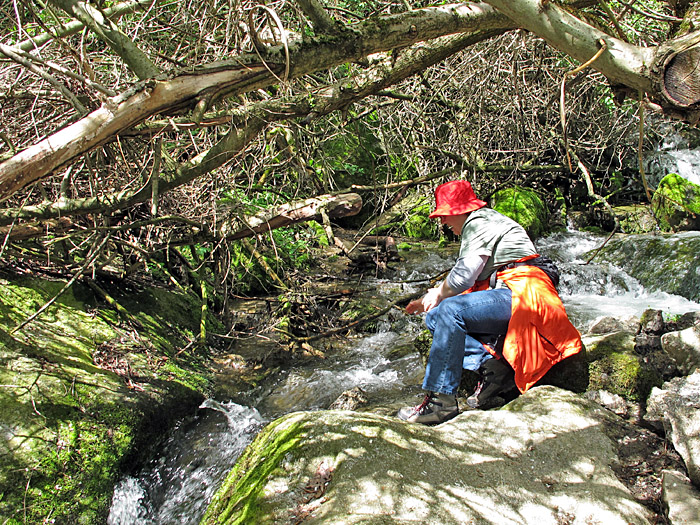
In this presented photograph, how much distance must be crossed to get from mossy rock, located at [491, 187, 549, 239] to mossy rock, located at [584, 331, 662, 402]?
20.6 ft

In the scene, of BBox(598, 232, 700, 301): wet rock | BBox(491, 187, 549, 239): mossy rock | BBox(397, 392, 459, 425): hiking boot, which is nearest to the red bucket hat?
BBox(397, 392, 459, 425): hiking boot

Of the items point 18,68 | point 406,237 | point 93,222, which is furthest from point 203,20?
point 406,237

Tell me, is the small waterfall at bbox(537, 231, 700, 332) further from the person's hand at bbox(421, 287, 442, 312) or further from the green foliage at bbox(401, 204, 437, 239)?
the person's hand at bbox(421, 287, 442, 312)

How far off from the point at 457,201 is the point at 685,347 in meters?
1.74

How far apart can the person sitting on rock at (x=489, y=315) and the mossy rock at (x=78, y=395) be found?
1987 millimetres

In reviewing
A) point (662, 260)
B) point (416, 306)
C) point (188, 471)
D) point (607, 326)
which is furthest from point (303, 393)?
point (662, 260)

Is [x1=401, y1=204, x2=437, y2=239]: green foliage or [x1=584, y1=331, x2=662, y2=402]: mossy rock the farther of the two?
[x1=401, y1=204, x2=437, y2=239]: green foliage

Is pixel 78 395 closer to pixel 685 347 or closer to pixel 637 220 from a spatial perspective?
pixel 685 347

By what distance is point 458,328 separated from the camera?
3236 mm

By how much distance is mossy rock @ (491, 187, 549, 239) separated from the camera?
9.63 meters

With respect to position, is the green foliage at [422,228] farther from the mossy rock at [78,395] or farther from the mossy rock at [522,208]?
the mossy rock at [78,395]

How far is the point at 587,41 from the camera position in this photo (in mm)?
1894

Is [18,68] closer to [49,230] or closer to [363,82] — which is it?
[49,230]

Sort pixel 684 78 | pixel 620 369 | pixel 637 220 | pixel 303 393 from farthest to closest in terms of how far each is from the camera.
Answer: pixel 637 220, pixel 303 393, pixel 620 369, pixel 684 78
